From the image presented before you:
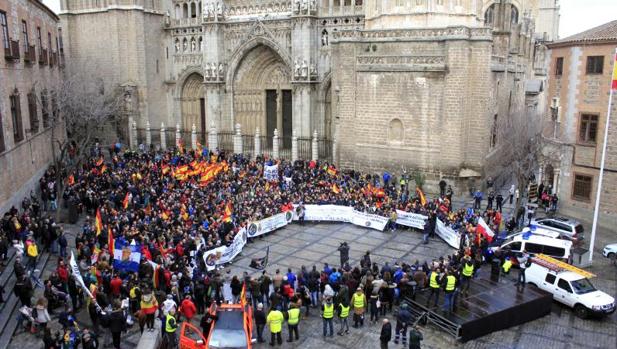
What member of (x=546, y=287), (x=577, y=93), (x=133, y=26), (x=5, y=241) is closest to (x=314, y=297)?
(x=546, y=287)

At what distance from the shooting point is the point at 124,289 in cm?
1452

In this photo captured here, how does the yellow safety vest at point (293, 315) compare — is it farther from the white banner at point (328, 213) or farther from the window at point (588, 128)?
the window at point (588, 128)

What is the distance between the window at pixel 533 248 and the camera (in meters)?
18.9

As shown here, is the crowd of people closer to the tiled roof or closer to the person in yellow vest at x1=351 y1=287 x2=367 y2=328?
the person in yellow vest at x1=351 y1=287 x2=367 y2=328

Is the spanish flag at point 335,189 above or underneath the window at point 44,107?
underneath

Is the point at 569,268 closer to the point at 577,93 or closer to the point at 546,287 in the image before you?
the point at 546,287

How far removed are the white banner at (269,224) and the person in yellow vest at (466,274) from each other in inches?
352

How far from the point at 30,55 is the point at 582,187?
26.7m

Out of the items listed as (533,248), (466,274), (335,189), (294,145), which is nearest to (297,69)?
(294,145)

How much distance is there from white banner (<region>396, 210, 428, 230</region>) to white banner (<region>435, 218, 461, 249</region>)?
781mm

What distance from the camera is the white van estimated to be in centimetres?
1858

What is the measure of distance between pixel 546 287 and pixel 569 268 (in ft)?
3.02

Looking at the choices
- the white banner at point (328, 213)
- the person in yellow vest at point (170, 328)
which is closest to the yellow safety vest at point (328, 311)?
the person in yellow vest at point (170, 328)

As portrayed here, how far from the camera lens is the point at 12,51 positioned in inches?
843
